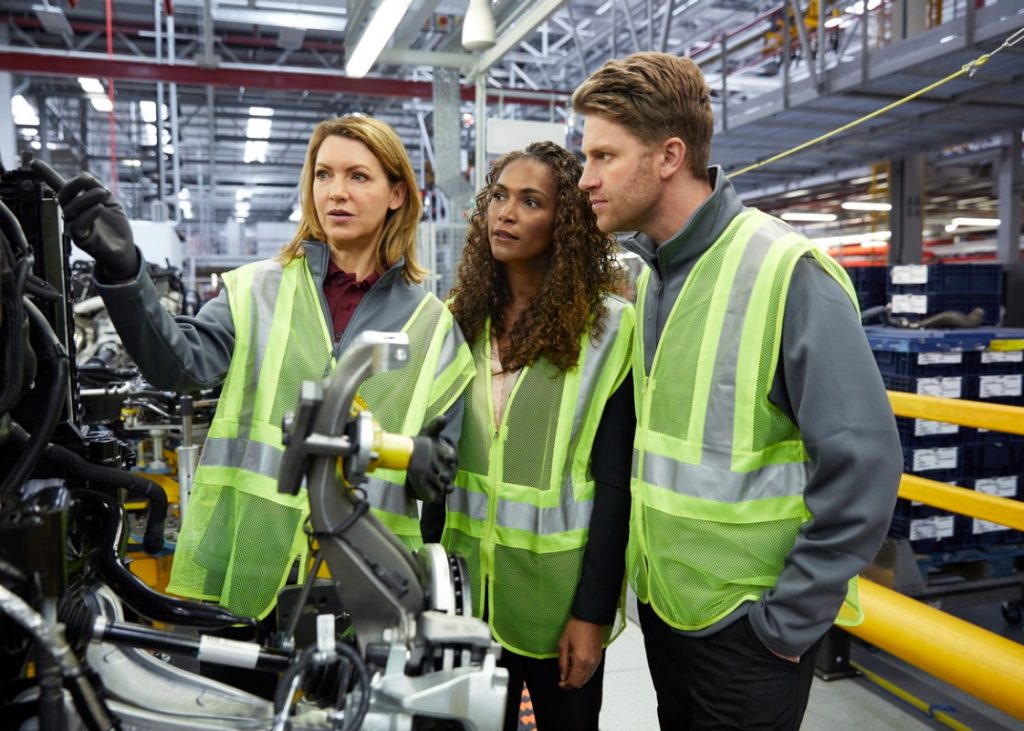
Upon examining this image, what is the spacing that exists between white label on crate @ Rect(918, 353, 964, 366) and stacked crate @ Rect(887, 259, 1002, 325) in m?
0.42

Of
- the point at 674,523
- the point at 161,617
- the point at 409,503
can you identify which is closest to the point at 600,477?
the point at 674,523

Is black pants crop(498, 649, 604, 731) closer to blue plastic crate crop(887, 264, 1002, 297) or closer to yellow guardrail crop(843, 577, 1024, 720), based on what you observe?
yellow guardrail crop(843, 577, 1024, 720)

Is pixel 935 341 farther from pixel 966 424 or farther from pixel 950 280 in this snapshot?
pixel 966 424

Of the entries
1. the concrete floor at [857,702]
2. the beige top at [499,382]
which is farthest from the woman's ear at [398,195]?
the concrete floor at [857,702]

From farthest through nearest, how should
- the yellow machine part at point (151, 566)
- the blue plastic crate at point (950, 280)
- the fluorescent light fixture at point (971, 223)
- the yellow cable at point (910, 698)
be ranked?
1. the fluorescent light fixture at point (971, 223)
2. the blue plastic crate at point (950, 280)
3. the yellow machine part at point (151, 566)
4. the yellow cable at point (910, 698)

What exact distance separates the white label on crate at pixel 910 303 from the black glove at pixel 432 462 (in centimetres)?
384

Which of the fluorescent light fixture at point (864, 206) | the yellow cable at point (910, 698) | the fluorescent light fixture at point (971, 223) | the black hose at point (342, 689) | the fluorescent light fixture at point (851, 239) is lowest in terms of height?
the yellow cable at point (910, 698)

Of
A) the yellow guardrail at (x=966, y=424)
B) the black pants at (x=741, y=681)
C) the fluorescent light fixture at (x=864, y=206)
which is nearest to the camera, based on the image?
the black pants at (x=741, y=681)

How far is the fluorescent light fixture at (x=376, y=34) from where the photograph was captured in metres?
4.47

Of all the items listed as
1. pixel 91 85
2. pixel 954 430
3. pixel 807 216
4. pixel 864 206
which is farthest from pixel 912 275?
pixel 807 216

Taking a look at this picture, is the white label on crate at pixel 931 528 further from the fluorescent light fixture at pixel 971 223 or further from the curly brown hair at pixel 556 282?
the fluorescent light fixture at pixel 971 223

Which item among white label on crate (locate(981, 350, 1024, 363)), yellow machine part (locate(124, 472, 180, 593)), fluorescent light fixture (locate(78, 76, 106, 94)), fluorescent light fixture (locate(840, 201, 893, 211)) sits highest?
fluorescent light fixture (locate(78, 76, 106, 94))

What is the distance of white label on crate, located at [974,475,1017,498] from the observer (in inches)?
160

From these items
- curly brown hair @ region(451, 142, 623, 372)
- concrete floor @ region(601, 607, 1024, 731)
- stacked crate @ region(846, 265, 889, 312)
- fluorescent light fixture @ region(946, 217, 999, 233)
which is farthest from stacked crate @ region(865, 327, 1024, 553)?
fluorescent light fixture @ region(946, 217, 999, 233)
